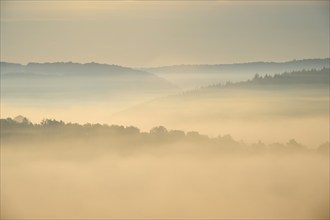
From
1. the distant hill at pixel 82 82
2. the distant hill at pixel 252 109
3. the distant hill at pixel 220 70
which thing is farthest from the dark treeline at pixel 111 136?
the distant hill at pixel 220 70

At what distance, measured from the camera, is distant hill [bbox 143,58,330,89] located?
3.11 metres

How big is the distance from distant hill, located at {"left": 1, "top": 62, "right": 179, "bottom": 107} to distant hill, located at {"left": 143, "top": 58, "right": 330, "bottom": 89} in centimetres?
6

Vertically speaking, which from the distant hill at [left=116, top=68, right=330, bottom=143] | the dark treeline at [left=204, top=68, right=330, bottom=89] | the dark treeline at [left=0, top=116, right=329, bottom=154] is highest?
the dark treeline at [left=204, top=68, right=330, bottom=89]

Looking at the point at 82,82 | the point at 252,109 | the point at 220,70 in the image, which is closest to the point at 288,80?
the point at 252,109

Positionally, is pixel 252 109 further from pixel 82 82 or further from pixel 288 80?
pixel 82 82

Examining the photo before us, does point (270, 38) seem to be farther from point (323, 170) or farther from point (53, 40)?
point (53, 40)

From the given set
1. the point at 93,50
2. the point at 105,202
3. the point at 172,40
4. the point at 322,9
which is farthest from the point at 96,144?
the point at 322,9

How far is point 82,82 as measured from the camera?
3.09 metres

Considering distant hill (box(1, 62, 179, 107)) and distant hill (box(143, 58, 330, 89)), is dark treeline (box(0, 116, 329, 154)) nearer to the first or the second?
distant hill (box(1, 62, 179, 107))

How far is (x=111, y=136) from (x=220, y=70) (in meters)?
0.82

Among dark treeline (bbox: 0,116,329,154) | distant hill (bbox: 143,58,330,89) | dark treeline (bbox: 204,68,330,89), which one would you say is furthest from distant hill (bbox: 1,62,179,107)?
dark treeline (bbox: 204,68,330,89)

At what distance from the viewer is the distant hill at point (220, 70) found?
3111 millimetres

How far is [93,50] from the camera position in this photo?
312 cm

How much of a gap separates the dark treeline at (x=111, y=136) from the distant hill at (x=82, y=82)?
17cm
